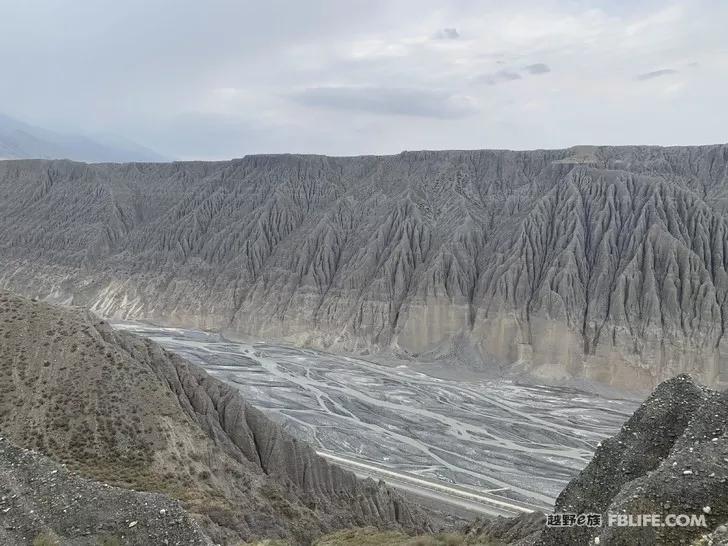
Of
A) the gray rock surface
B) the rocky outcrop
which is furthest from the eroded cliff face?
the gray rock surface

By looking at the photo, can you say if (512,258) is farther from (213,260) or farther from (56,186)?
(56,186)

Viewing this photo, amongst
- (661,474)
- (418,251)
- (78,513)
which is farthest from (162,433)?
(418,251)

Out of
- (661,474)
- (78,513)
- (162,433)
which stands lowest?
(162,433)

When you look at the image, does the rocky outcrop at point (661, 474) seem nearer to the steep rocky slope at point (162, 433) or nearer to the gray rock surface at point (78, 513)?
the gray rock surface at point (78, 513)

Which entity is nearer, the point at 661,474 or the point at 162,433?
the point at 661,474

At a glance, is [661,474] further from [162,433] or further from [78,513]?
[162,433]

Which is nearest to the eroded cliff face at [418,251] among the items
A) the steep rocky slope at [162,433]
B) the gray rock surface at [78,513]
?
the steep rocky slope at [162,433]
